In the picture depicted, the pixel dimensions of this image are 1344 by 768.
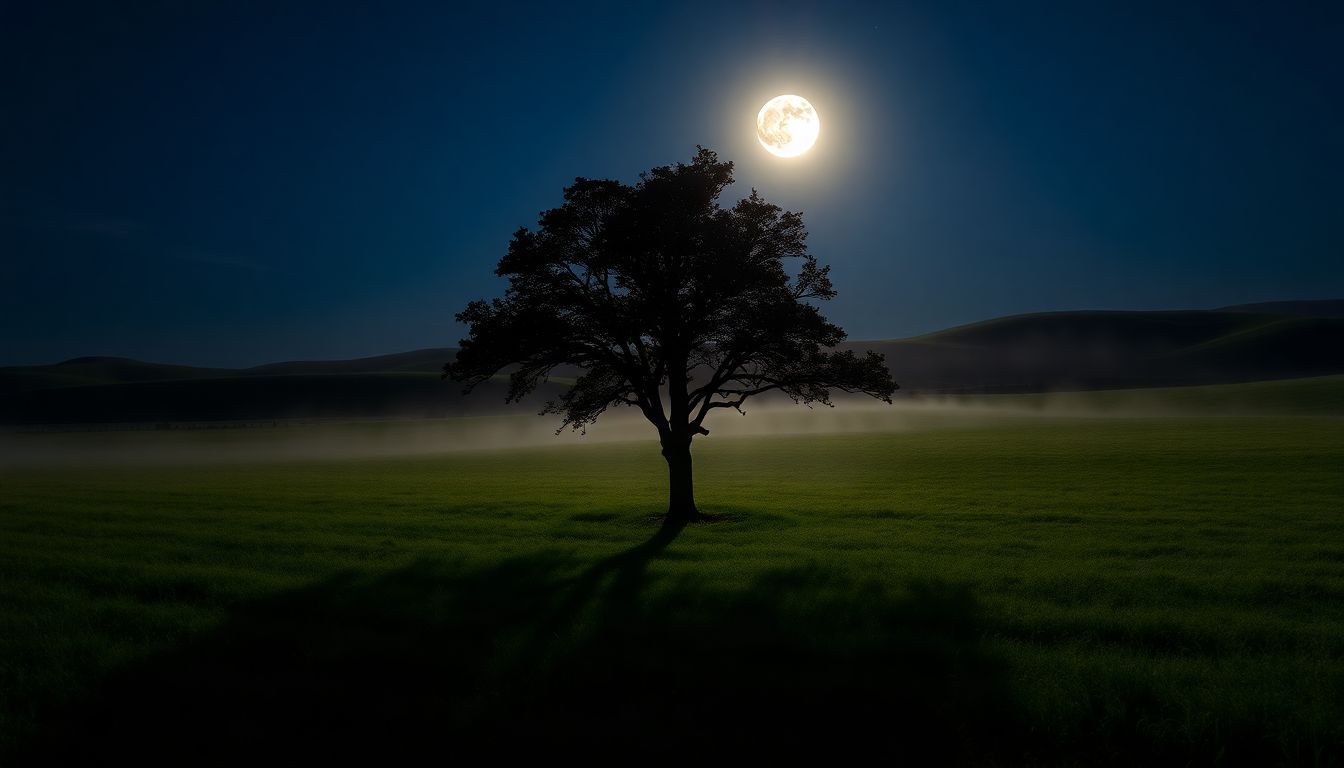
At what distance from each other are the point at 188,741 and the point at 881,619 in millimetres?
8814

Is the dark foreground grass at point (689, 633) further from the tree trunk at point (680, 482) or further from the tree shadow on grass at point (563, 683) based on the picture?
the tree trunk at point (680, 482)

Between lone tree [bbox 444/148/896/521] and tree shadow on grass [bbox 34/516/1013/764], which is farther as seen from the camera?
lone tree [bbox 444/148/896/521]

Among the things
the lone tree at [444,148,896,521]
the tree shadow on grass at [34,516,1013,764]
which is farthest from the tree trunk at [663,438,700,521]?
the tree shadow on grass at [34,516,1013,764]

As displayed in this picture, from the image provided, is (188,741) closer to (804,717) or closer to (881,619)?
(804,717)

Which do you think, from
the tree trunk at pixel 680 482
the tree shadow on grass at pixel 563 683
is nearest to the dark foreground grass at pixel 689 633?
the tree shadow on grass at pixel 563 683

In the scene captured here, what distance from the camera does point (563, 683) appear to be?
26.7 feet

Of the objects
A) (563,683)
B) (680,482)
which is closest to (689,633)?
(563,683)

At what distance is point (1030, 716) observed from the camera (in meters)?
7.10

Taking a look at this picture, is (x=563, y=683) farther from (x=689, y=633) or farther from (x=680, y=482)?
(x=680, y=482)

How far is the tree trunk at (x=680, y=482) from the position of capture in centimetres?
2195

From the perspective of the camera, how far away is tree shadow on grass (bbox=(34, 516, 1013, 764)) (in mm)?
6848

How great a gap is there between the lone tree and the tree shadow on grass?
10152 millimetres

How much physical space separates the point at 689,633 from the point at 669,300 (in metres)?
12.4

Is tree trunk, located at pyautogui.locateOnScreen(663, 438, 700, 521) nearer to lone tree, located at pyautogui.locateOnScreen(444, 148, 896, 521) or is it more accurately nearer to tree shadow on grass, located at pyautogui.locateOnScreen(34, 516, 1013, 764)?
lone tree, located at pyautogui.locateOnScreen(444, 148, 896, 521)
